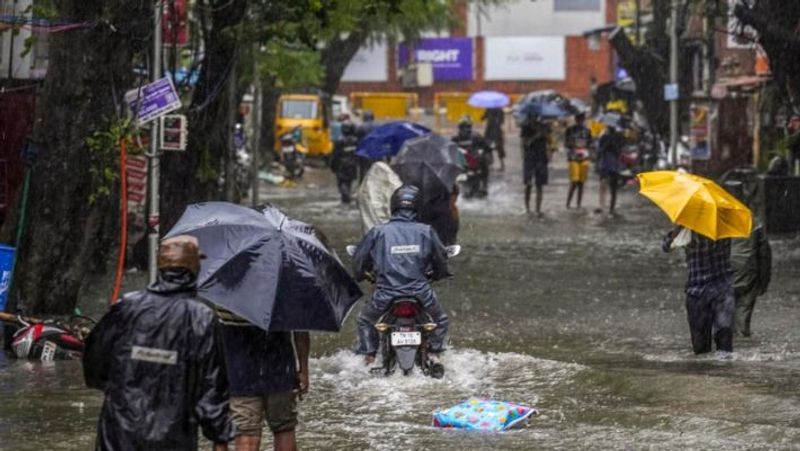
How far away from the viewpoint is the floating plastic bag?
10844mm

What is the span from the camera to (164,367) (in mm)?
6793

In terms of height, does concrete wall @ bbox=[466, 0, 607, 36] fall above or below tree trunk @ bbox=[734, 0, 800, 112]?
above

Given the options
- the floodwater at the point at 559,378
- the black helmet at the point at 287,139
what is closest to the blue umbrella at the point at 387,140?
the floodwater at the point at 559,378

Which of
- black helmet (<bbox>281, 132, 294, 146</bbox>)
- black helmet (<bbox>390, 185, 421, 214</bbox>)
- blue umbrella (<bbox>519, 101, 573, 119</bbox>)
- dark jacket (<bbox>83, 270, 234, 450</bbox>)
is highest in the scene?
blue umbrella (<bbox>519, 101, 573, 119</bbox>)

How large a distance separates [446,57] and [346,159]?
42.1 m

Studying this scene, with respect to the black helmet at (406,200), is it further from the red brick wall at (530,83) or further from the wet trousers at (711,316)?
the red brick wall at (530,83)

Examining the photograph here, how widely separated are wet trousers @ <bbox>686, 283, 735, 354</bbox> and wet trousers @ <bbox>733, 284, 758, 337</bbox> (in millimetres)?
686

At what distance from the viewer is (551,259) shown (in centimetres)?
2281

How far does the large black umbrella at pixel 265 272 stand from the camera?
841cm

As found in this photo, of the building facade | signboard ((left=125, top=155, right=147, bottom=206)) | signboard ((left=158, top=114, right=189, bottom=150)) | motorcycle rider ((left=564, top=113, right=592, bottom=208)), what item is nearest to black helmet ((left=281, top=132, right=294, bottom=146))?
motorcycle rider ((left=564, top=113, right=592, bottom=208))

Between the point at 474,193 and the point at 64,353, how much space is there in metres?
22.0

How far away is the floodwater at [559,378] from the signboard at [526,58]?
175 feet

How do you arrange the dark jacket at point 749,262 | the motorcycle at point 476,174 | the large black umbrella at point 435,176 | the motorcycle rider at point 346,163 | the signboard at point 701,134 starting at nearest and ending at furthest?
the dark jacket at point 749,262, the large black umbrella at point 435,176, the motorcycle rider at point 346,163, the motorcycle at point 476,174, the signboard at point 701,134

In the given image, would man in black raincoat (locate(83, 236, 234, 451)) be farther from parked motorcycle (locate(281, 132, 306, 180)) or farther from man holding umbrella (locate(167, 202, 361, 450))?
parked motorcycle (locate(281, 132, 306, 180))
